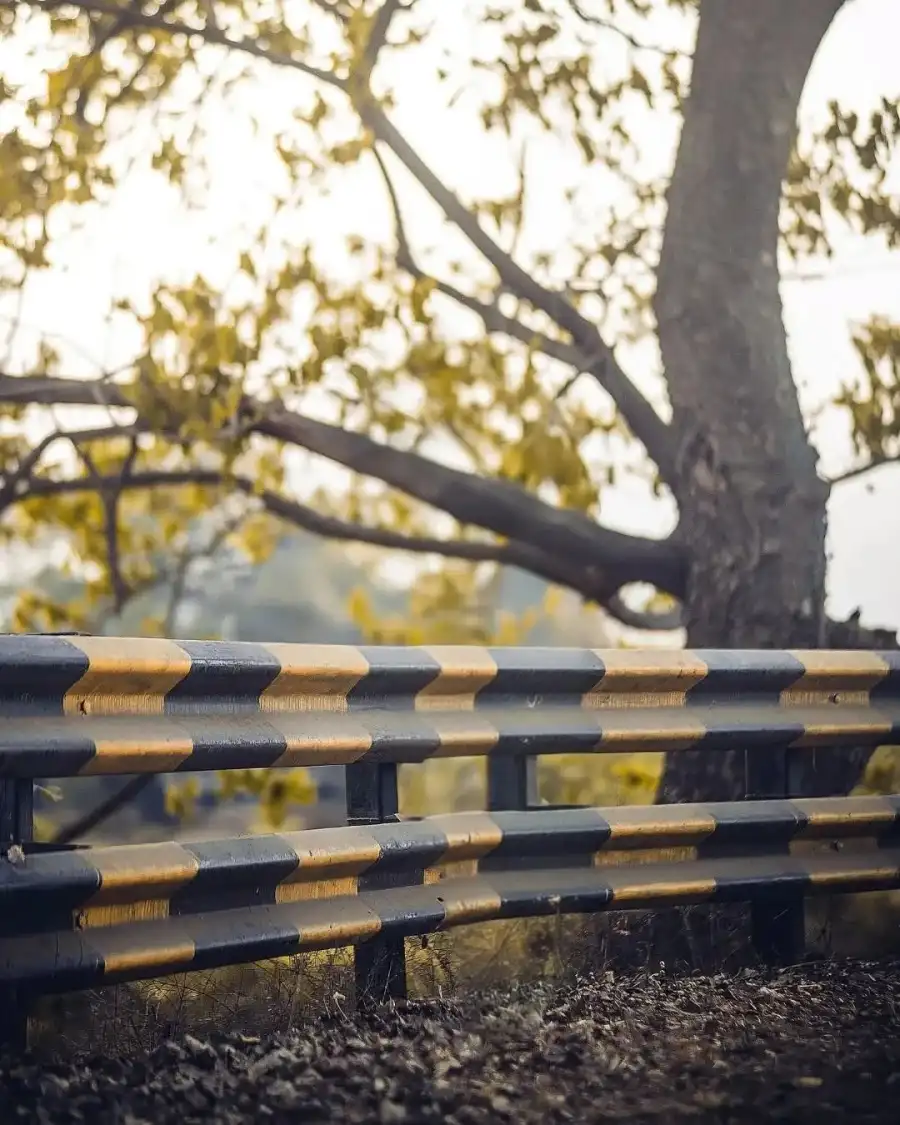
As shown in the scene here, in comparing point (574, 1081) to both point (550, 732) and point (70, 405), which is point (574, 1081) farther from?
point (70, 405)

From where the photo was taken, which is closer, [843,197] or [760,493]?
[760,493]

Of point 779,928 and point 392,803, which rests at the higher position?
point 392,803

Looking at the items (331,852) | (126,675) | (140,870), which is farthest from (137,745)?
(331,852)

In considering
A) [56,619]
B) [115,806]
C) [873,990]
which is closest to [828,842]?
[873,990]

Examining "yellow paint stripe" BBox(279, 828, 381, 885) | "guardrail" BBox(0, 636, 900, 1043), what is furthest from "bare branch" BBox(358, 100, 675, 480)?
"yellow paint stripe" BBox(279, 828, 381, 885)

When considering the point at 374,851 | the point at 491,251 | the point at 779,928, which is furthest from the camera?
the point at 491,251

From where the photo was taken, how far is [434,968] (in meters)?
4.30

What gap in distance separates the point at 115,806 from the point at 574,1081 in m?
4.99

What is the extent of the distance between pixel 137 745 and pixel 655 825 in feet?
5.38

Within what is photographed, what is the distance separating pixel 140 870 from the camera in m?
3.44

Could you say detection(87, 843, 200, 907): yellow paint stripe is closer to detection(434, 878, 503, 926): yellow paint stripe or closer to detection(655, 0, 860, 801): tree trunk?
detection(434, 878, 503, 926): yellow paint stripe

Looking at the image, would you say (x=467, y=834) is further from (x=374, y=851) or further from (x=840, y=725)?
(x=840, y=725)

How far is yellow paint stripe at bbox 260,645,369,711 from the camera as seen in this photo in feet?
Result: 12.7

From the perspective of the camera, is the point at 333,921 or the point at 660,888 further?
the point at 660,888
